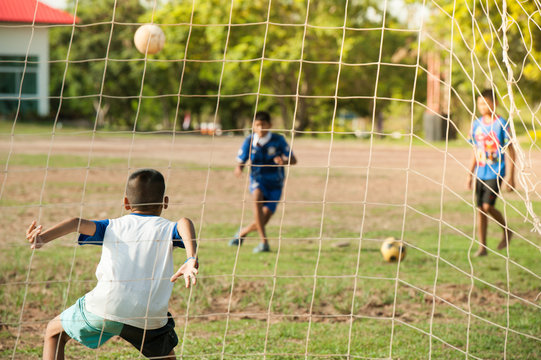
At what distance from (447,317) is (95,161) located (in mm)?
12313

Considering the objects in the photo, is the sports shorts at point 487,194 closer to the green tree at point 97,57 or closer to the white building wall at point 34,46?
the white building wall at point 34,46

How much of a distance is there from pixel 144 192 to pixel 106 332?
648mm

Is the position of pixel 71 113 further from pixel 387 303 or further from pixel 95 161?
pixel 387 303

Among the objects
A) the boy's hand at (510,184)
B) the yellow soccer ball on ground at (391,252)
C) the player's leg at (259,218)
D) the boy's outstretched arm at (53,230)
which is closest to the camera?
the boy's outstretched arm at (53,230)

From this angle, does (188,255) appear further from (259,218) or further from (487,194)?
(487,194)

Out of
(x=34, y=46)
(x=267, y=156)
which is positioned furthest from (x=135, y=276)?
(x=34, y=46)

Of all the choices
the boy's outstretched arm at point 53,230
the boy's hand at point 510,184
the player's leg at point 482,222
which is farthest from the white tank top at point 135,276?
the player's leg at point 482,222

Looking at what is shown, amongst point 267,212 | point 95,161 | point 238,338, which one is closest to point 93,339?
point 238,338

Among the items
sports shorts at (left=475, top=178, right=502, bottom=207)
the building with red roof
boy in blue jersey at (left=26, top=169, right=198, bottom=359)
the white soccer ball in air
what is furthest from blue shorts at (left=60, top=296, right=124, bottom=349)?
the building with red roof

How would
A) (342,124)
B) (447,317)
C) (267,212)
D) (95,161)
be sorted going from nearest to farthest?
1. (447,317)
2. (267,212)
3. (95,161)
4. (342,124)

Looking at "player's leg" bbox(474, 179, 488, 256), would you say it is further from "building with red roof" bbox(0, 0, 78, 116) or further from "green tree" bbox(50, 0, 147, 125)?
"green tree" bbox(50, 0, 147, 125)

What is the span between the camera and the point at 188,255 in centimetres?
302

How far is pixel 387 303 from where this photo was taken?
5406 mm

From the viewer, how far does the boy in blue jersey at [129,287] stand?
3.08m
